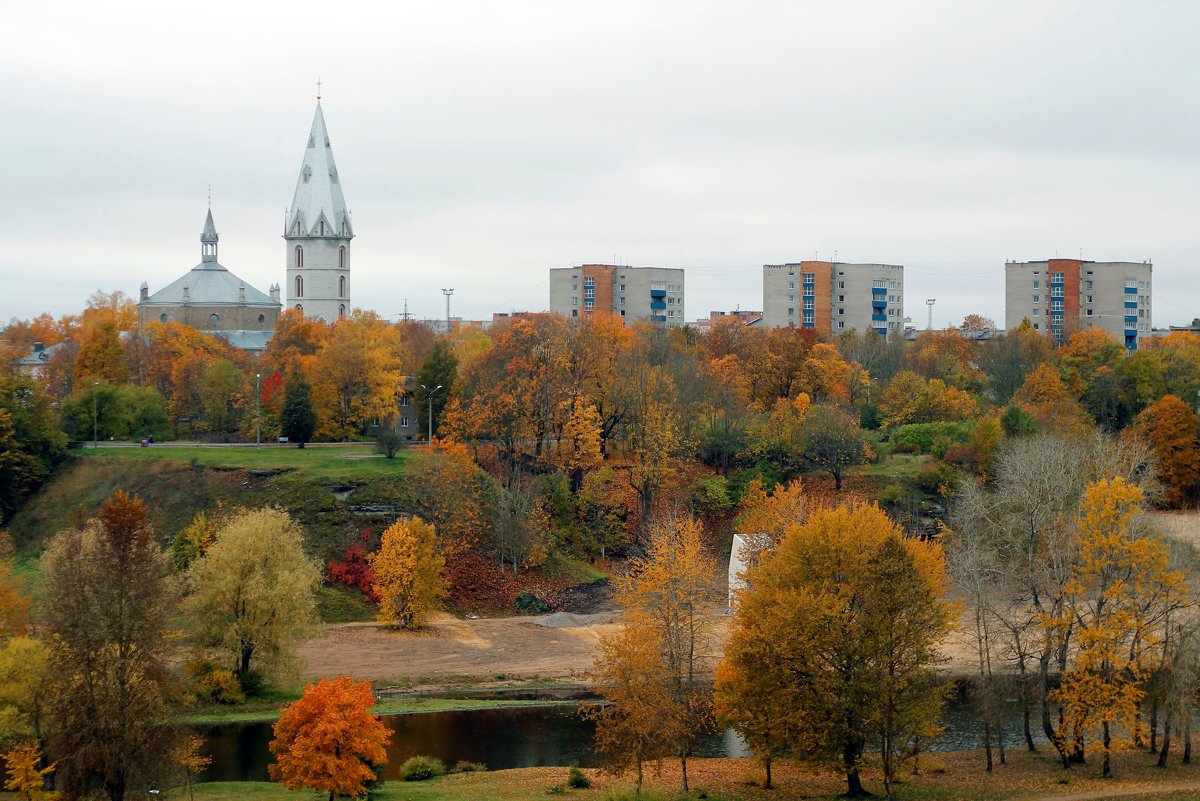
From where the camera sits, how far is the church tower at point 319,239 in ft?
424

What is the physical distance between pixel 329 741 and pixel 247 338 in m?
90.1

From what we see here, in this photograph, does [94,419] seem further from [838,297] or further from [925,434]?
[838,297]

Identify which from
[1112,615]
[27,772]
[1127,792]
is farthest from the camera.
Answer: [1112,615]

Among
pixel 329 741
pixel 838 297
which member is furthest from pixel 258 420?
pixel 838 297

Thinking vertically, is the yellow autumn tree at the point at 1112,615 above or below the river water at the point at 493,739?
above

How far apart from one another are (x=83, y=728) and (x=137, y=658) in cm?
193

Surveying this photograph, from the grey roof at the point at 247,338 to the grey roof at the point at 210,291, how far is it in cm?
677

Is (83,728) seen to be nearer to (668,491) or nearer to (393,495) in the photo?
(393,495)

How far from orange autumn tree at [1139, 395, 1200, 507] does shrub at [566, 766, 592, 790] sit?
46933 millimetres

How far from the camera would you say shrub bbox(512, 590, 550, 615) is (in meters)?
61.4

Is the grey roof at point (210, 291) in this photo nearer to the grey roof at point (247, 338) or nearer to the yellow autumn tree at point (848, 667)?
the grey roof at point (247, 338)

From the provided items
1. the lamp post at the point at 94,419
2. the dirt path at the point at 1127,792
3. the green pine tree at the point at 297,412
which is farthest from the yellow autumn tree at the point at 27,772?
the lamp post at the point at 94,419

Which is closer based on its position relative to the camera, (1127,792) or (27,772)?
(1127,792)

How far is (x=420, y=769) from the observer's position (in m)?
37.0
